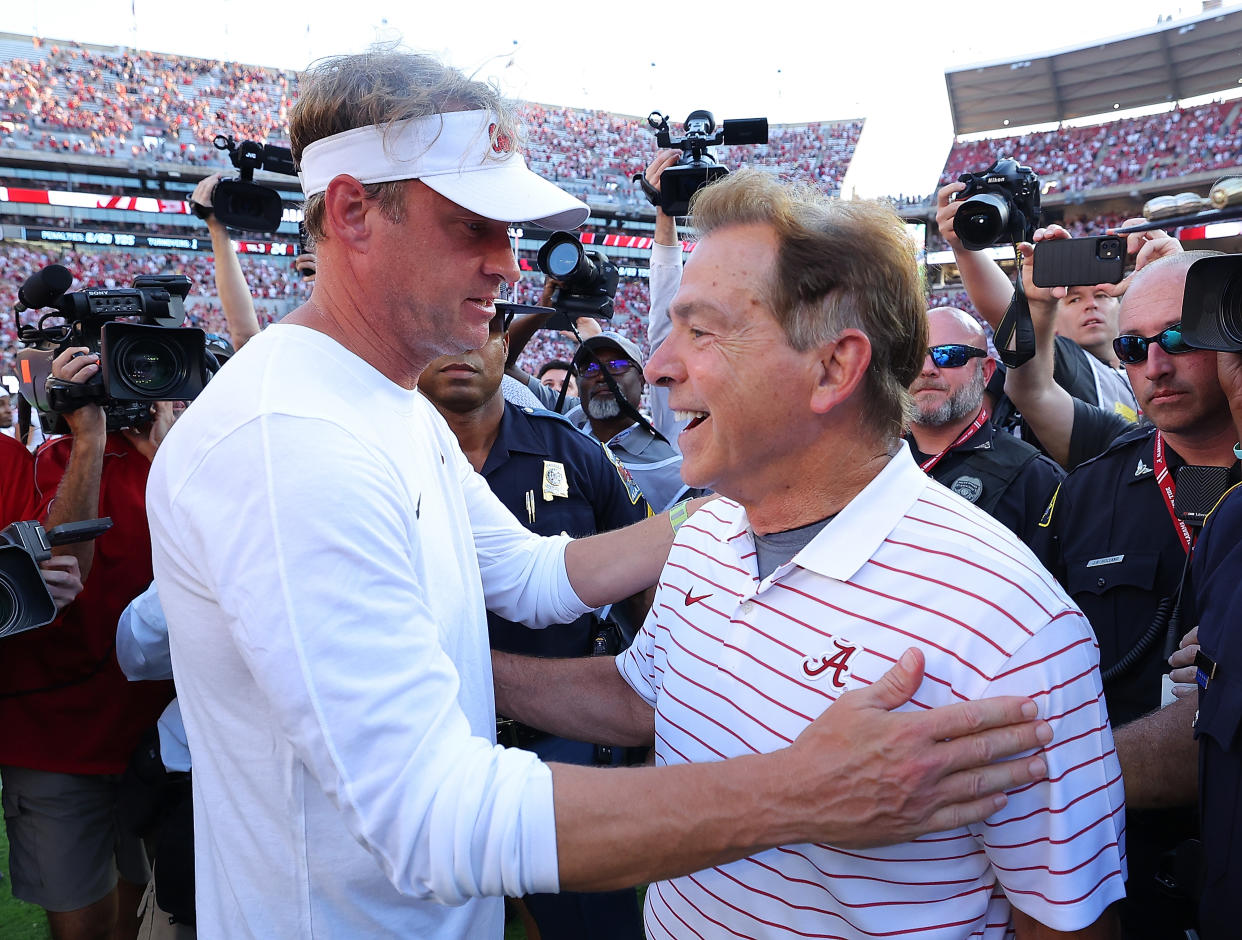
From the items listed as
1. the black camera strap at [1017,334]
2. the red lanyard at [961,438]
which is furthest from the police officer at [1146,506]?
the red lanyard at [961,438]

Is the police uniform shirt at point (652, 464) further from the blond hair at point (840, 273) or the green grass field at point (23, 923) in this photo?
the blond hair at point (840, 273)

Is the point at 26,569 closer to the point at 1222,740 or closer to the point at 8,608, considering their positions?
the point at 8,608

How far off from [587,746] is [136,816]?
1.62 metres

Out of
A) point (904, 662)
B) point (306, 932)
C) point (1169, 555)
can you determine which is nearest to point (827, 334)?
point (904, 662)

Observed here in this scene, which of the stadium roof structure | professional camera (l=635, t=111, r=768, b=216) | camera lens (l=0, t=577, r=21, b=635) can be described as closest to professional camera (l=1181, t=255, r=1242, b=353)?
professional camera (l=635, t=111, r=768, b=216)

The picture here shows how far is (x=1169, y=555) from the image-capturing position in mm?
2463

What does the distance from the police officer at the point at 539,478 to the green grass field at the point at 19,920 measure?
2567 mm

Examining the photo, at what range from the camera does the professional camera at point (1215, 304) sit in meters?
1.71

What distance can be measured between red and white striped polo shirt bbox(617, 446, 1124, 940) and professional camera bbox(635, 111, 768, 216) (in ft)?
9.26

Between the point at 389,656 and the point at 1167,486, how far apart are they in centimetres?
230

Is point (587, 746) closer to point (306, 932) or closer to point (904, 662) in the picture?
point (306, 932)

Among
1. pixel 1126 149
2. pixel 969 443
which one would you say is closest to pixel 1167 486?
pixel 969 443

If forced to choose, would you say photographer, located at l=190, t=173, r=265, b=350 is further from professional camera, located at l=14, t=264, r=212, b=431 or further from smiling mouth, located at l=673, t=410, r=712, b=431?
smiling mouth, located at l=673, t=410, r=712, b=431

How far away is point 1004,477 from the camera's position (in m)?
3.36
